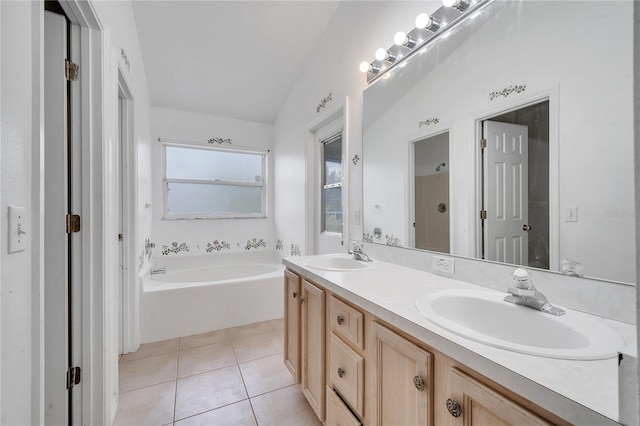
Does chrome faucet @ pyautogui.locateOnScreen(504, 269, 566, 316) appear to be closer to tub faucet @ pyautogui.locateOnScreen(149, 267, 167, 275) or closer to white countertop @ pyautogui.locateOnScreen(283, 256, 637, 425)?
white countertop @ pyautogui.locateOnScreen(283, 256, 637, 425)

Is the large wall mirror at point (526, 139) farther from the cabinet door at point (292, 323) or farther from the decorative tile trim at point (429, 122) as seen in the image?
the cabinet door at point (292, 323)

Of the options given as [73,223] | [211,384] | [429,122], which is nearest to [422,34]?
[429,122]

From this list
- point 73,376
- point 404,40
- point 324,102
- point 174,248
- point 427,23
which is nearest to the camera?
point 73,376

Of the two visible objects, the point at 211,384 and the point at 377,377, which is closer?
the point at 377,377

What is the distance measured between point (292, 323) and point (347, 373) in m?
0.61

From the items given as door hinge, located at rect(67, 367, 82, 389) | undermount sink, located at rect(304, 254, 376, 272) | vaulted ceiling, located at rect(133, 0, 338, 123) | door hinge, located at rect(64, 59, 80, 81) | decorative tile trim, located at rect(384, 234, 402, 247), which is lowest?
door hinge, located at rect(67, 367, 82, 389)

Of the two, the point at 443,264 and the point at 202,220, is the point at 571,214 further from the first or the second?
the point at 202,220

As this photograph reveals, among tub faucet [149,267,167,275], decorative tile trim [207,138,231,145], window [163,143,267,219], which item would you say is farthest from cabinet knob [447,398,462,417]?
decorative tile trim [207,138,231,145]

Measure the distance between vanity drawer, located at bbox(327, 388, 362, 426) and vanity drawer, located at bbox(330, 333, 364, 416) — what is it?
4 centimetres

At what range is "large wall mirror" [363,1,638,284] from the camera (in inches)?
31.5

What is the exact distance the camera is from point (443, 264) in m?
1.31

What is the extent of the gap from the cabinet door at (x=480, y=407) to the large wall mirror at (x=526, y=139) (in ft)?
1.83

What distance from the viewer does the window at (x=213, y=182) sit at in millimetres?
3283

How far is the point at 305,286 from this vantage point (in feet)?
4.79
